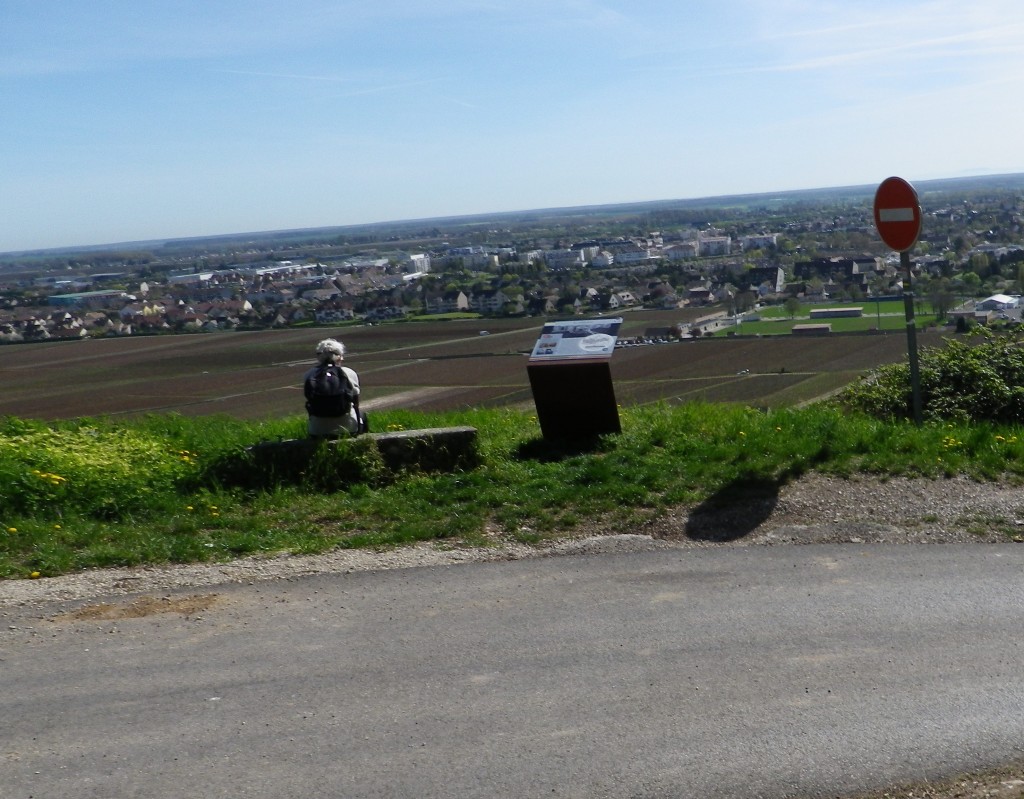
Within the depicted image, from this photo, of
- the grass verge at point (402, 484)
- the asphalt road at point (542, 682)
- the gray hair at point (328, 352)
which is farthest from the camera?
the gray hair at point (328, 352)

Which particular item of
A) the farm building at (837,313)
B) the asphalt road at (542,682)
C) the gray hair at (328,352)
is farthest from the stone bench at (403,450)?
the farm building at (837,313)

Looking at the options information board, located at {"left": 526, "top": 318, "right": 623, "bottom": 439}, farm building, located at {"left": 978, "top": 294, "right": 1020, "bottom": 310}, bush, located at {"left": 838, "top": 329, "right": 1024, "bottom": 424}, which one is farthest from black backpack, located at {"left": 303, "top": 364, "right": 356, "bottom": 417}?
farm building, located at {"left": 978, "top": 294, "right": 1020, "bottom": 310}

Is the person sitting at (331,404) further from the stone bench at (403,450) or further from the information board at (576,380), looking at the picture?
the information board at (576,380)

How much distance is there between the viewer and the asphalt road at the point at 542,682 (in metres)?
3.92

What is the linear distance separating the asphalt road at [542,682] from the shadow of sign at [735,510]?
494 mm

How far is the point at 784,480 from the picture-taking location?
7613 mm

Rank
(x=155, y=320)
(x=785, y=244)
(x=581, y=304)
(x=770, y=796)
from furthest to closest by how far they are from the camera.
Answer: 1. (x=785, y=244)
2. (x=155, y=320)
3. (x=581, y=304)
4. (x=770, y=796)

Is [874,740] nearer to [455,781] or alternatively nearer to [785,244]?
[455,781]

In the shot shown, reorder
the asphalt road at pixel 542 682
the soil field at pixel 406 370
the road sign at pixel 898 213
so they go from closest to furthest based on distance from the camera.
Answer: the asphalt road at pixel 542 682, the road sign at pixel 898 213, the soil field at pixel 406 370

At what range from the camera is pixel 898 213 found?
849 cm

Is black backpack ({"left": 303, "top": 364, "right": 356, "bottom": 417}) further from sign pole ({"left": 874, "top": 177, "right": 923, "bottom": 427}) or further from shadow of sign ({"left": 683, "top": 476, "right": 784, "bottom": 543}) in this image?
sign pole ({"left": 874, "top": 177, "right": 923, "bottom": 427})

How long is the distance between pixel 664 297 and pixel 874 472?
23584 millimetres

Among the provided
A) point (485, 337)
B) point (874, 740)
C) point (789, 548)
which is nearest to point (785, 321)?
point (485, 337)

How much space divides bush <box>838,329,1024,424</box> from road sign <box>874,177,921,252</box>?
1.87 m
